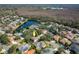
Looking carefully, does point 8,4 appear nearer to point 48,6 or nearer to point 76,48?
point 48,6

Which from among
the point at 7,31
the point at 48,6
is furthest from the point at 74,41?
the point at 7,31

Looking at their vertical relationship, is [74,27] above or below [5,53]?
above

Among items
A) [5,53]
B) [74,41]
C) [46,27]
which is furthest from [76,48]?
[5,53]

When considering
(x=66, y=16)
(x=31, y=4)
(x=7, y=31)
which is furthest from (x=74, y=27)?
(x=7, y=31)

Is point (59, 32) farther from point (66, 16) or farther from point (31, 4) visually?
point (31, 4)

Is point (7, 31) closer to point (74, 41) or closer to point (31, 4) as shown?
point (31, 4)

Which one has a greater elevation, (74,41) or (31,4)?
(31,4)
